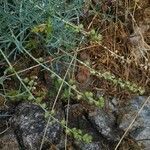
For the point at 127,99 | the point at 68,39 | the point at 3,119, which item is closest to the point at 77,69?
the point at 68,39

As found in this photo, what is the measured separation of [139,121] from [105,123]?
0.55ft

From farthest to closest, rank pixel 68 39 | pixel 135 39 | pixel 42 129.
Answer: pixel 135 39, pixel 68 39, pixel 42 129

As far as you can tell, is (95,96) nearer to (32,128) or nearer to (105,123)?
(105,123)

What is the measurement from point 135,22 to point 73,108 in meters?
0.60

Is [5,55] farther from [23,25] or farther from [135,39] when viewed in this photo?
[135,39]

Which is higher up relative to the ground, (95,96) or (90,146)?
(95,96)

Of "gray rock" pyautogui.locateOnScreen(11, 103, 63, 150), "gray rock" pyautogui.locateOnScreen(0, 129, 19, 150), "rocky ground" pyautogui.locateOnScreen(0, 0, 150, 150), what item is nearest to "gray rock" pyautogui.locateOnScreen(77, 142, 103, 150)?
"rocky ground" pyautogui.locateOnScreen(0, 0, 150, 150)

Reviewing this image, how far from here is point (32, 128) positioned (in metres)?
1.97

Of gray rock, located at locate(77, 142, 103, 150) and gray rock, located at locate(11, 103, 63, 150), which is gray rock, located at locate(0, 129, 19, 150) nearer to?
gray rock, located at locate(11, 103, 63, 150)

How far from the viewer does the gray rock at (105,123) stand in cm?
202

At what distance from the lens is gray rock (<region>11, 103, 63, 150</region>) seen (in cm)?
195

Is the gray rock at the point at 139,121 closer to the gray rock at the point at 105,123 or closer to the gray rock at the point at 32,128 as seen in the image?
the gray rock at the point at 105,123

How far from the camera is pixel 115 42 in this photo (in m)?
2.27

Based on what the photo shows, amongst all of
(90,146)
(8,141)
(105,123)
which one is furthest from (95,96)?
(8,141)
